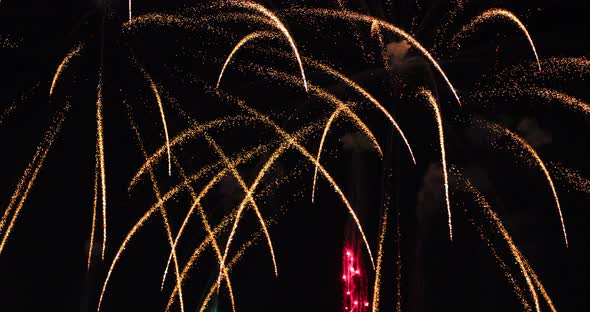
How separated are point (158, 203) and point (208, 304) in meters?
11.8

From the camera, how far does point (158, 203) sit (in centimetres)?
1878

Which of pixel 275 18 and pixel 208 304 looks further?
pixel 208 304

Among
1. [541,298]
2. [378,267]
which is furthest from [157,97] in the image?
[541,298]

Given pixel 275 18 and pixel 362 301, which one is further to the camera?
pixel 362 301

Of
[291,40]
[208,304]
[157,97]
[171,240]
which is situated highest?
[291,40]

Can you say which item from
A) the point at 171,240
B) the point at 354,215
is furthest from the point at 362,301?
the point at 171,240

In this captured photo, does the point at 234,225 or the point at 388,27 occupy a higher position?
the point at 388,27

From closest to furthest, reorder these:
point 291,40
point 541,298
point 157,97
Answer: point 291,40 → point 157,97 → point 541,298

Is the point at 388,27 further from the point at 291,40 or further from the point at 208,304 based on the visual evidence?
the point at 208,304

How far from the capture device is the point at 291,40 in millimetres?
15445

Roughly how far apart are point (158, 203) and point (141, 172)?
97cm

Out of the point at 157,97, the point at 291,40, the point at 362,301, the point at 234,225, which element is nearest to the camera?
the point at 291,40

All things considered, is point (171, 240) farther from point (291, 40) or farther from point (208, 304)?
point (208, 304)

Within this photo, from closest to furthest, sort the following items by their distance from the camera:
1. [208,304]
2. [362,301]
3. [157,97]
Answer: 1. [157,97]
2. [362,301]
3. [208,304]
